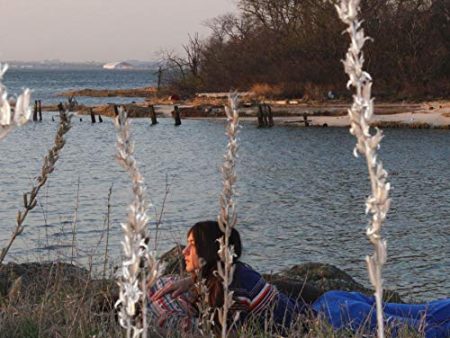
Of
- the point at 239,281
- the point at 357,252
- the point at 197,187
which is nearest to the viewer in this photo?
the point at 239,281

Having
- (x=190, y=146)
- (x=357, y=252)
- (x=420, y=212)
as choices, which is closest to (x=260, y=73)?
(x=190, y=146)

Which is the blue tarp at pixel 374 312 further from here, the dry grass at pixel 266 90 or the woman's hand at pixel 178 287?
the dry grass at pixel 266 90

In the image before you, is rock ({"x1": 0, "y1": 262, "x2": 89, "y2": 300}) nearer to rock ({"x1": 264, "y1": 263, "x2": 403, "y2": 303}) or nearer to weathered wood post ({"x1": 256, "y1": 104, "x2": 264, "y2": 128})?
rock ({"x1": 264, "y1": 263, "x2": 403, "y2": 303})

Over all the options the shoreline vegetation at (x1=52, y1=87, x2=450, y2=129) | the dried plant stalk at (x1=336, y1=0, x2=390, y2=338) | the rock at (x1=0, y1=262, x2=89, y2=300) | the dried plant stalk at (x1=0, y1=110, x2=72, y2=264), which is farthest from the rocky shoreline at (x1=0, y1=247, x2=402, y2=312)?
the shoreline vegetation at (x1=52, y1=87, x2=450, y2=129)

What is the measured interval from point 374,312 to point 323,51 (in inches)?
1904

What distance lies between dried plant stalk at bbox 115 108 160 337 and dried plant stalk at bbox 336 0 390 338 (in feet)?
1.04

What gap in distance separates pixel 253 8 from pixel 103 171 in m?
35.4

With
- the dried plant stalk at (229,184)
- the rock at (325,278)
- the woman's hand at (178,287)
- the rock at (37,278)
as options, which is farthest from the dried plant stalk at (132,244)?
the rock at (325,278)

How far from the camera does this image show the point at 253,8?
2409 inches

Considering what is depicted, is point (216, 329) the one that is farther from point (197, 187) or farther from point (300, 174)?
point (300, 174)

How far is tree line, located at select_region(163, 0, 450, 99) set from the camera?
49938 mm

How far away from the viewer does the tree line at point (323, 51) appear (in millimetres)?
49938

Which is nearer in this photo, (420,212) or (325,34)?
(420,212)

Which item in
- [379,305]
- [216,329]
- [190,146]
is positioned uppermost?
[379,305]
